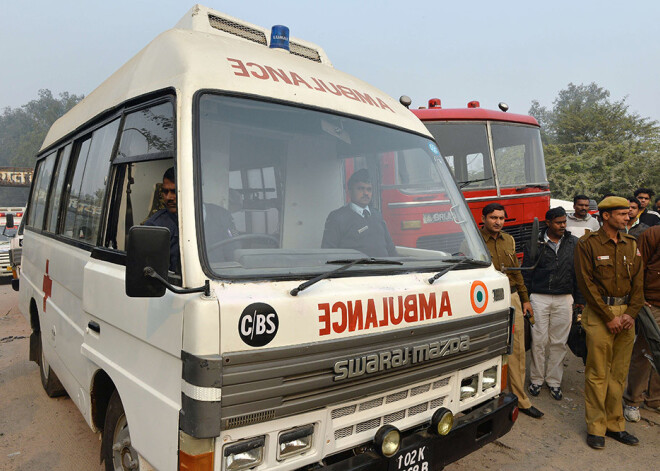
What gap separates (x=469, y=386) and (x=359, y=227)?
3.75 ft

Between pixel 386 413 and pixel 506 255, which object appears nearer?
pixel 386 413

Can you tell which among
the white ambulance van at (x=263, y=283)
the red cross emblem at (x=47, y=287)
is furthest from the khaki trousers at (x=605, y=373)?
the red cross emblem at (x=47, y=287)

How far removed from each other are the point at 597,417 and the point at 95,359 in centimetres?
375

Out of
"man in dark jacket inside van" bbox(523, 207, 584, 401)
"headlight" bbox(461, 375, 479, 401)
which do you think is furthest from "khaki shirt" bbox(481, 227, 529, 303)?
"headlight" bbox(461, 375, 479, 401)

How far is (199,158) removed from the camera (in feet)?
7.40

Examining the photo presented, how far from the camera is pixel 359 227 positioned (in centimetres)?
277

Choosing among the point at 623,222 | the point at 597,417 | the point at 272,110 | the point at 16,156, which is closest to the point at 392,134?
the point at 272,110

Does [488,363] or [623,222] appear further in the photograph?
[623,222]

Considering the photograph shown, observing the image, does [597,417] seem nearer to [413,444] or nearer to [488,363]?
[488,363]

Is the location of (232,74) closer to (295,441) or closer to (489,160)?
(295,441)

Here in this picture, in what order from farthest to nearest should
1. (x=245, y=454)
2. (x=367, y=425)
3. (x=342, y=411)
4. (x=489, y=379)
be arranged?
1. (x=489, y=379)
2. (x=367, y=425)
3. (x=342, y=411)
4. (x=245, y=454)

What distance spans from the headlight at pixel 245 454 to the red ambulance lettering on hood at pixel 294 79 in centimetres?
175

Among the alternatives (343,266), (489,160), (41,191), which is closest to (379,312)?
(343,266)

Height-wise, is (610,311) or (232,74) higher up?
(232,74)
